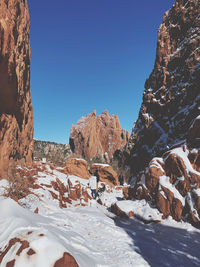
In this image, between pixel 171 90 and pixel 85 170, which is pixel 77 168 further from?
Result: pixel 171 90

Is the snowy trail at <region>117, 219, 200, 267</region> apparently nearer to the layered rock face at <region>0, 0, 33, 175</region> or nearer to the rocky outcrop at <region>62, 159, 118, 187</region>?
the layered rock face at <region>0, 0, 33, 175</region>

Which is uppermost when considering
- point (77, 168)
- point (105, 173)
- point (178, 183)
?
point (105, 173)

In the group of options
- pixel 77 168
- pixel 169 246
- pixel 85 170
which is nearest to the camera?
pixel 169 246

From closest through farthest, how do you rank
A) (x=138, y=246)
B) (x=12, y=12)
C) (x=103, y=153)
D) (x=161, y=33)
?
(x=138, y=246)
(x=12, y=12)
(x=161, y=33)
(x=103, y=153)

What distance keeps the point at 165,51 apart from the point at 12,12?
4902 centimetres

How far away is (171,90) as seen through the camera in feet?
126

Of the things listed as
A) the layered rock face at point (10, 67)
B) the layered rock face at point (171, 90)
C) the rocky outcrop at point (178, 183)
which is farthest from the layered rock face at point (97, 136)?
the layered rock face at point (10, 67)

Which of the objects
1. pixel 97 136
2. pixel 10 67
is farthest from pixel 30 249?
pixel 97 136

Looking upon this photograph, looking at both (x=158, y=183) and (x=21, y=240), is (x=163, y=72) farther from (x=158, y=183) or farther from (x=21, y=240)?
(x=21, y=240)

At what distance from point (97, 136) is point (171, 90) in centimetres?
7588

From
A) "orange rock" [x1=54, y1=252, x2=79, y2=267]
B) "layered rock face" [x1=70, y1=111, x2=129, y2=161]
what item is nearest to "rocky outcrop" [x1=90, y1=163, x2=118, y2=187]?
"orange rock" [x1=54, y1=252, x2=79, y2=267]

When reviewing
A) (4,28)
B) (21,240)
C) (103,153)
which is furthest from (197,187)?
(103,153)

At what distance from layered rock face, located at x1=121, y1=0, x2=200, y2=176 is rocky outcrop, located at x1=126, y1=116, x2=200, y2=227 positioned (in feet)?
64.5

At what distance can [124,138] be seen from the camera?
114500 millimetres
